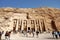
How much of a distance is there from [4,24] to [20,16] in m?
11.8

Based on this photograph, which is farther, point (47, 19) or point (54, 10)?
point (54, 10)

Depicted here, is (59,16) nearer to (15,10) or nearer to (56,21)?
(56,21)

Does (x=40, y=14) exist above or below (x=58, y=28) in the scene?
above

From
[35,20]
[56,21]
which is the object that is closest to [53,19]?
[56,21]

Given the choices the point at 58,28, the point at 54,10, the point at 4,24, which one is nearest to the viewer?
the point at 4,24

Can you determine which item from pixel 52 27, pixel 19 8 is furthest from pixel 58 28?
pixel 19 8

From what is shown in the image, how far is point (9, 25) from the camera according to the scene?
6106 centimetres

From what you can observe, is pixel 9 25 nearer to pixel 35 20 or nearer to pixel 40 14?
pixel 35 20

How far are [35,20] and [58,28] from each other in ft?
30.2

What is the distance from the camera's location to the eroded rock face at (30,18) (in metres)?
65.2

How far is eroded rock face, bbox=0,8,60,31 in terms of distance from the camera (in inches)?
2566

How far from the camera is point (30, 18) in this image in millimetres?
68375

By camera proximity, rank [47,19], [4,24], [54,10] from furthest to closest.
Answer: [54,10] < [47,19] < [4,24]

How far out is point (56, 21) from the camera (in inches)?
2719
